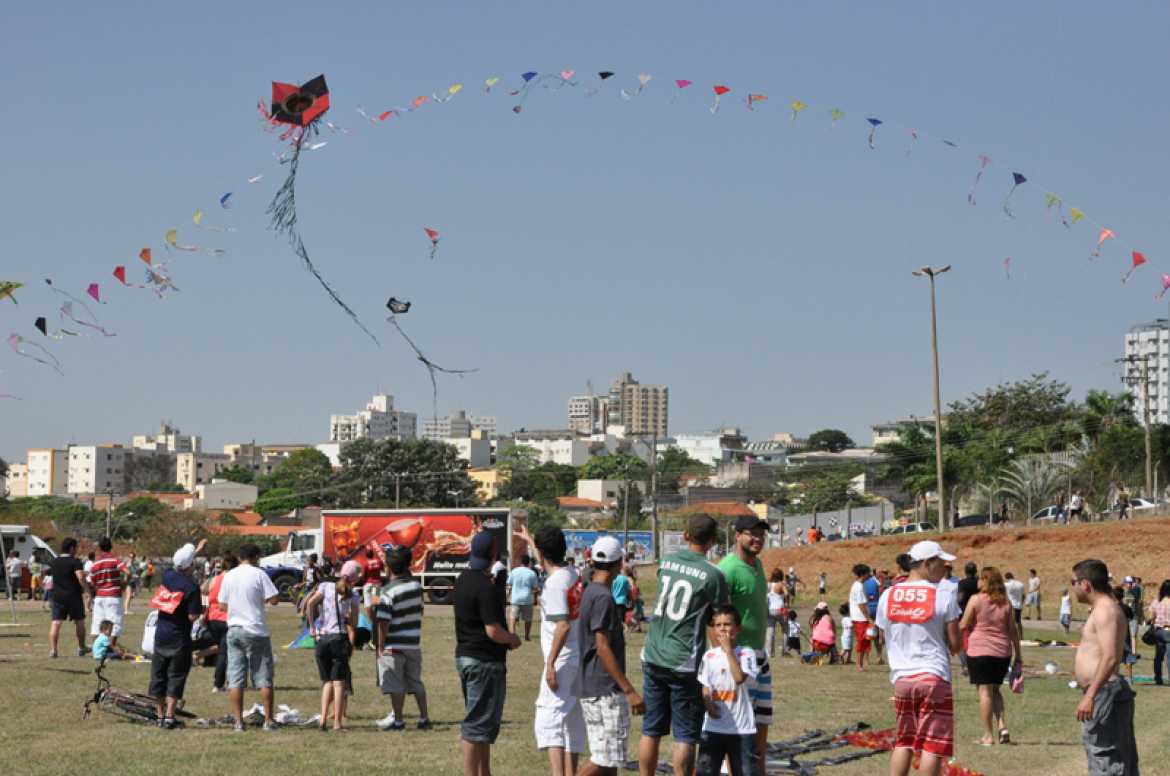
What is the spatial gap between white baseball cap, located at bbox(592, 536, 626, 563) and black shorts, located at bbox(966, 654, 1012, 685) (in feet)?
16.4

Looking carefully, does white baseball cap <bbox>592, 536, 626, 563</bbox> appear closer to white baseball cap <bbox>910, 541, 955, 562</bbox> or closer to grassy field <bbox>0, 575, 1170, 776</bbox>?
white baseball cap <bbox>910, 541, 955, 562</bbox>

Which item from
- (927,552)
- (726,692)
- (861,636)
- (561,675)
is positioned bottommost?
(861,636)

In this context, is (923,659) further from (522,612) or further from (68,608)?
(522,612)

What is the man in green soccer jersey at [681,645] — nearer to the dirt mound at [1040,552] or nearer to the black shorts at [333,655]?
the black shorts at [333,655]

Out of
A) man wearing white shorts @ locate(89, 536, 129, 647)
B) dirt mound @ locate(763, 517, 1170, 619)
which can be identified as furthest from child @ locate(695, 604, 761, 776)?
dirt mound @ locate(763, 517, 1170, 619)

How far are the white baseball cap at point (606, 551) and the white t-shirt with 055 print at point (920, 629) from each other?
6.46 feet

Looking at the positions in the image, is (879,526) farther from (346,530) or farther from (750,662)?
(750,662)

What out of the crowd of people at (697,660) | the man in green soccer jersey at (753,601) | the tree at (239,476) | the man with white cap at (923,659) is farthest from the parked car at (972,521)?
the tree at (239,476)

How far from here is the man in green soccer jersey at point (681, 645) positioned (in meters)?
8.72

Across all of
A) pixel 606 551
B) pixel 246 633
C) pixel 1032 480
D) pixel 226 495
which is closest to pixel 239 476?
pixel 226 495

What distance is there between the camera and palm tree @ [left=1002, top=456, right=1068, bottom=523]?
72688mm

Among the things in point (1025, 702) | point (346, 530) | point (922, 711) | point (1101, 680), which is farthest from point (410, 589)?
point (346, 530)

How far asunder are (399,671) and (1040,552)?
4288cm

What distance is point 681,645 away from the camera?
28.6 feet
